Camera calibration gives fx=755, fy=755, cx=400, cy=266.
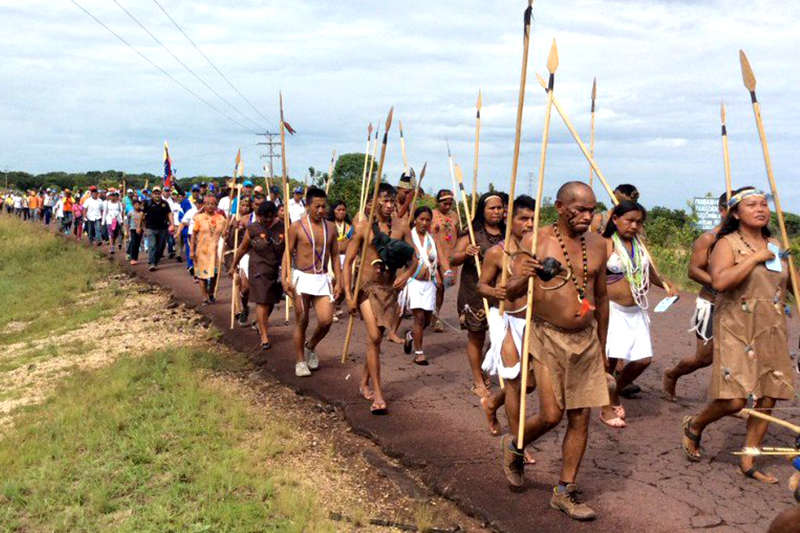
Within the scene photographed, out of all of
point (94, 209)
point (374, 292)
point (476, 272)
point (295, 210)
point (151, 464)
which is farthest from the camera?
point (94, 209)

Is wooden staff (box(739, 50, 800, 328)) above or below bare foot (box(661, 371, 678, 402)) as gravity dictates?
above

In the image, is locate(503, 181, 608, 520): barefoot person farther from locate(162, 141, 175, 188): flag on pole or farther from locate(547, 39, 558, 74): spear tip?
locate(162, 141, 175, 188): flag on pole

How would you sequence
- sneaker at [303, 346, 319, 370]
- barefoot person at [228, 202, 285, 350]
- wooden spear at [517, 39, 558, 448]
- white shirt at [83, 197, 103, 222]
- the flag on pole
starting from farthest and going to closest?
white shirt at [83, 197, 103, 222] → the flag on pole → barefoot person at [228, 202, 285, 350] → sneaker at [303, 346, 319, 370] → wooden spear at [517, 39, 558, 448]

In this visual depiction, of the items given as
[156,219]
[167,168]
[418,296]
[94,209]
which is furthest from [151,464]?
[94,209]

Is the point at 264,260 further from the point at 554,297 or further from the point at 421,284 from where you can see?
the point at 554,297

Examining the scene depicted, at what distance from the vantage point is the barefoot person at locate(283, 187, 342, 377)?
7.86 m

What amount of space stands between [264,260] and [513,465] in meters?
5.43

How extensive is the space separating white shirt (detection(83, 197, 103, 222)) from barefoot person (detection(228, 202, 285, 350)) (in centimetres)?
1436

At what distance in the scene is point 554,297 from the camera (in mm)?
4582

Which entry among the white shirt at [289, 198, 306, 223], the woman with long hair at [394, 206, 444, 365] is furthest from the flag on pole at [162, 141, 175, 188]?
the woman with long hair at [394, 206, 444, 365]

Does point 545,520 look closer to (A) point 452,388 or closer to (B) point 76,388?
(A) point 452,388

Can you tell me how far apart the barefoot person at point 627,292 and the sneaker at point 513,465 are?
5.45 feet

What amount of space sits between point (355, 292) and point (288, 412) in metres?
1.29

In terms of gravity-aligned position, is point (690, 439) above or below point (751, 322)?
below
